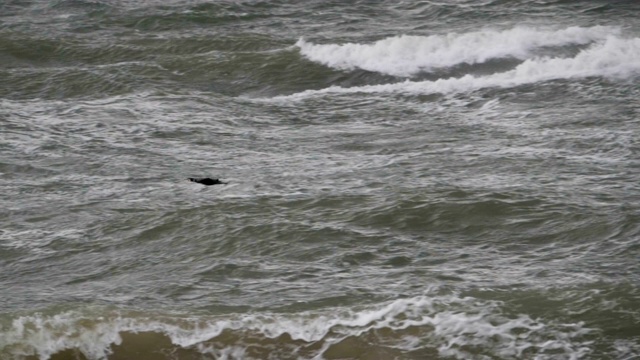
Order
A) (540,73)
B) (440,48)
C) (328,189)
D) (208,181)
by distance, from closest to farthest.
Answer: (328,189) < (208,181) < (540,73) < (440,48)

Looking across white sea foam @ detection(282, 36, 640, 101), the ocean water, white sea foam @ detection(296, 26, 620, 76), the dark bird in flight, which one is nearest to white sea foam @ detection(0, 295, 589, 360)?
the ocean water

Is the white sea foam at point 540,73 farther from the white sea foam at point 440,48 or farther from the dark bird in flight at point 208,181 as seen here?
the dark bird in flight at point 208,181

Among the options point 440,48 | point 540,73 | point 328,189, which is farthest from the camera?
point 440,48

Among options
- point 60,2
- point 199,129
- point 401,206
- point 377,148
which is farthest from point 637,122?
point 60,2

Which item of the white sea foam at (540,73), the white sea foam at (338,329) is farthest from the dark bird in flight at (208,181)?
the white sea foam at (540,73)

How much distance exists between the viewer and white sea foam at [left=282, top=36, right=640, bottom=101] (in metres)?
12.4

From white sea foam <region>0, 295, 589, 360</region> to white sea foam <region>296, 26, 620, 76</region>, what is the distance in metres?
6.90

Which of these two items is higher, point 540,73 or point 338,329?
point 338,329

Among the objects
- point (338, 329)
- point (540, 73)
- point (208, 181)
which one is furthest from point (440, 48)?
point (338, 329)

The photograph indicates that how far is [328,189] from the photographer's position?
9023 millimetres

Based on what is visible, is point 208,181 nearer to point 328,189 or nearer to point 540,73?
point 328,189

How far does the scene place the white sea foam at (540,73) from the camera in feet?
40.6

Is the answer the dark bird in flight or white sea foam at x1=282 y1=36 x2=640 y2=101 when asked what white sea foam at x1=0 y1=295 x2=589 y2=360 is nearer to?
the dark bird in flight

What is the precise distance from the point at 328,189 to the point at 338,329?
2608mm
